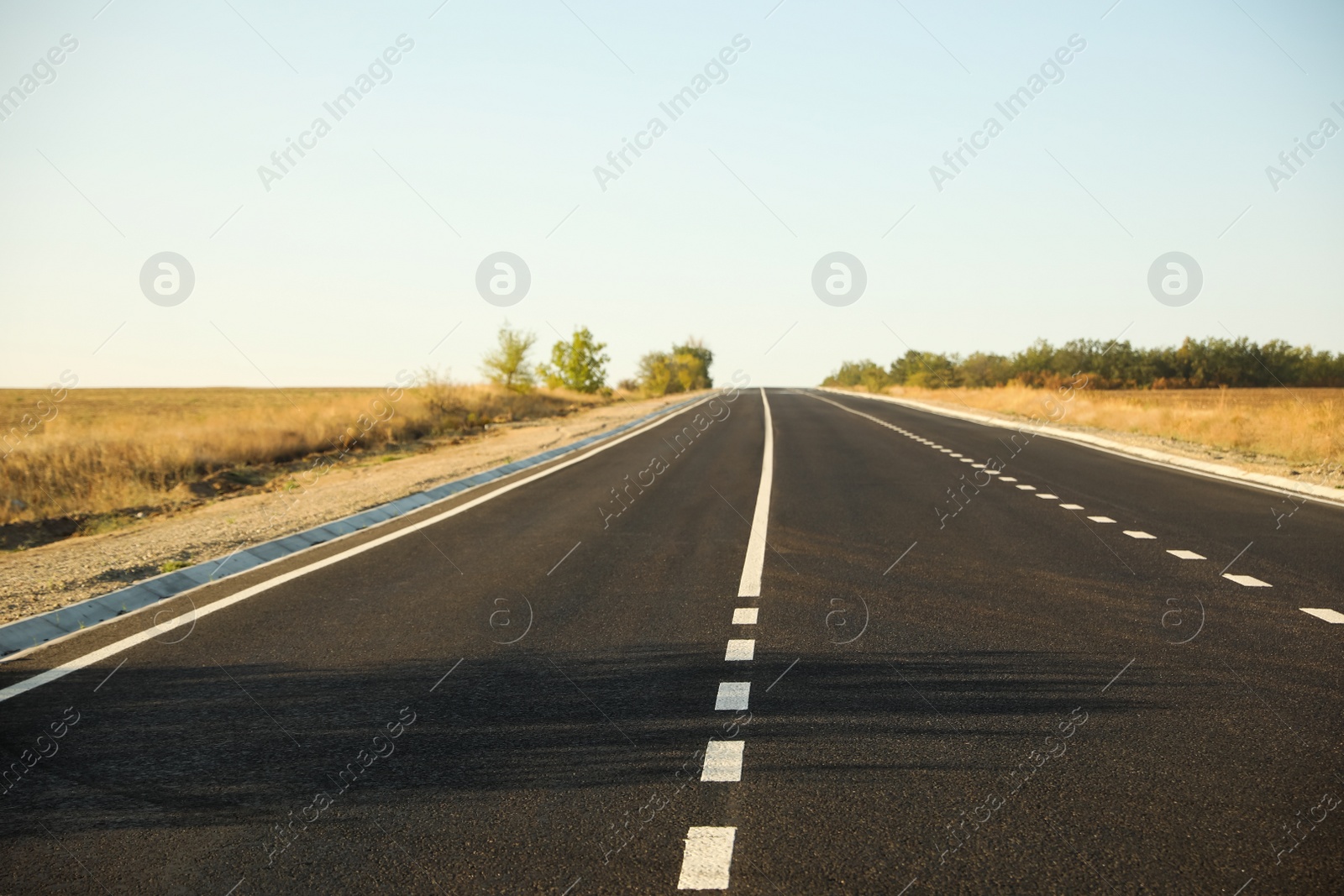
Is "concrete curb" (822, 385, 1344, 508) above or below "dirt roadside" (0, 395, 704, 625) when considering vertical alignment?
below

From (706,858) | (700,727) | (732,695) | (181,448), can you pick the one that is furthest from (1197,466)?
(181,448)

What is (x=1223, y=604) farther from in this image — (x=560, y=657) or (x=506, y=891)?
(x=506, y=891)

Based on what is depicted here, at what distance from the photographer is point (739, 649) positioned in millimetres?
6305

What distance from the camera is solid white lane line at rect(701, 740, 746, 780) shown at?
423 centimetres

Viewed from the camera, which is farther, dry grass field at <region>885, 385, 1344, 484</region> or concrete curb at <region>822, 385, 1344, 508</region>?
dry grass field at <region>885, 385, 1344, 484</region>

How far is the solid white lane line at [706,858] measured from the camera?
3346mm

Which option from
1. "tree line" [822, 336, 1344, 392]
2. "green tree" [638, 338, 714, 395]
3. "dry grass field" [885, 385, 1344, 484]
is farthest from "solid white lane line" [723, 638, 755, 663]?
"green tree" [638, 338, 714, 395]

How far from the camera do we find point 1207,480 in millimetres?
16547

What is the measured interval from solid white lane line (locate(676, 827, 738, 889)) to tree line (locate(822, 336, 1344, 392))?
7976 cm

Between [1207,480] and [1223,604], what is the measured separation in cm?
1027

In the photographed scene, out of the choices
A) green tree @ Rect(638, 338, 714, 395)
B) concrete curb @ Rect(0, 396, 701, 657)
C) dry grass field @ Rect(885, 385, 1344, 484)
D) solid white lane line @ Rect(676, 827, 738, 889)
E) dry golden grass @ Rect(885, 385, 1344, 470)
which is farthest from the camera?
green tree @ Rect(638, 338, 714, 395)

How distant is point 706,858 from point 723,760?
895 mm

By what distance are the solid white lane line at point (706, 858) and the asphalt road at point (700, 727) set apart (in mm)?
19

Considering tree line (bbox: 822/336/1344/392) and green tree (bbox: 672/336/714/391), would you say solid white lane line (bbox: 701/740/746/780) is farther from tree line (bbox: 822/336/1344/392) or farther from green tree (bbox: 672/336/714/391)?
green tree (bbox: 672/336/714/391)
